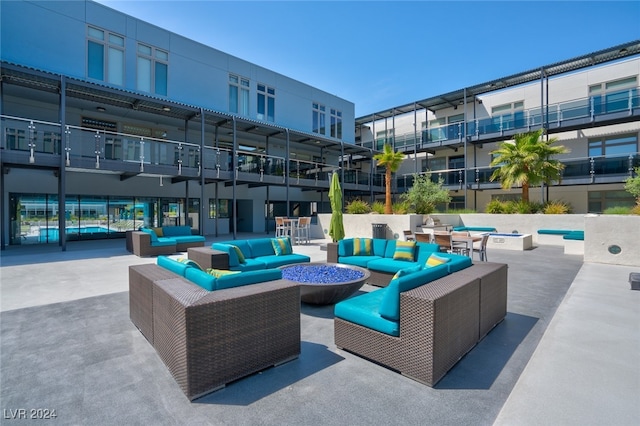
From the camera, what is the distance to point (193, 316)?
2.52 meters

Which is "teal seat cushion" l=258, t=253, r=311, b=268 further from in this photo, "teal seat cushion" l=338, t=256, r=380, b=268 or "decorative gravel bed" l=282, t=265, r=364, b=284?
"teal seat cushion" l=338, t=256, r=380, b=268

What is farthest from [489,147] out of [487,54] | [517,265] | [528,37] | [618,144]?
[517,265]

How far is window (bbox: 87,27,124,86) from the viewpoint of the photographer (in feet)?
44.3

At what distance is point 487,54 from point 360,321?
49.4 feet

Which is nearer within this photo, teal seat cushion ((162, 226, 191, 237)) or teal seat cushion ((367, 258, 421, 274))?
teal seat cushion ((367, 258, 421, 274))

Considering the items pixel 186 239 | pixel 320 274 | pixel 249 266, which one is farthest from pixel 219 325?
pixel 186 239

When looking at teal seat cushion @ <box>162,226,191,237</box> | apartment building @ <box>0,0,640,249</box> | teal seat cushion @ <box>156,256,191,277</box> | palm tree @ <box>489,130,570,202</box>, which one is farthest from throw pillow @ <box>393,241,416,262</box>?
palm tree @ <box>489,130,570,202</box>

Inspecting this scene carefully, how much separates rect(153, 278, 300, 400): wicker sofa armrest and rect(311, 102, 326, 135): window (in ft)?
67.1

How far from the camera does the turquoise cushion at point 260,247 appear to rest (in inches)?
276

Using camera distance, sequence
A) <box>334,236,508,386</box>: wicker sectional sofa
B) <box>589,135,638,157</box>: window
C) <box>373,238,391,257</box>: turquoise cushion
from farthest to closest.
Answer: <box>589,135,638,157</box>: window
<box>373,238,391,257</box>: turquoise cushion
<box>334,236,508,386</box>: wicker sectional sofa

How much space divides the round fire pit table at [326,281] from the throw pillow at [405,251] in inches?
47.4

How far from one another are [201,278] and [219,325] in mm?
668

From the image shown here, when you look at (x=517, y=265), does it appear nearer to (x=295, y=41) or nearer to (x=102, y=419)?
(x=102, y=419)

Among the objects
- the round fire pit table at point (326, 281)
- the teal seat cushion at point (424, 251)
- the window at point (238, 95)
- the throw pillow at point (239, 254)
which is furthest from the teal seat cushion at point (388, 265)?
the window at point (238, 95)
